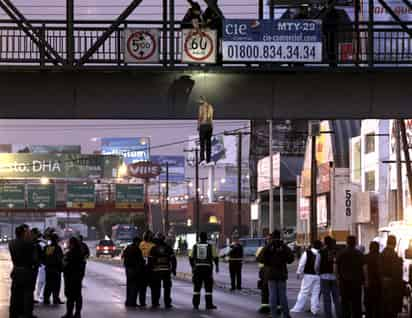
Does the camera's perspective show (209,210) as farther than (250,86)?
Yes

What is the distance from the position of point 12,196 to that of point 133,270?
216 feet

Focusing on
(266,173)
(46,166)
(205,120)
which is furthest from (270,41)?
(46,166)

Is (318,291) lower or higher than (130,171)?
lower

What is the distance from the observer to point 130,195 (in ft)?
311

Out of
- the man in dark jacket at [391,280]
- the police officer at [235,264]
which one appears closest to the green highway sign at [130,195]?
the police officer at [235,264]

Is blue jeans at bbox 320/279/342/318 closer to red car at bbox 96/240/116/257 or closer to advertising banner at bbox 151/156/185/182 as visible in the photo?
red car at bbox 96/240/116/257

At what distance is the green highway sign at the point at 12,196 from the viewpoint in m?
91.4

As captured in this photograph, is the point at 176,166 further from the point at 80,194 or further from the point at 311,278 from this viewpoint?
the point at 311,278

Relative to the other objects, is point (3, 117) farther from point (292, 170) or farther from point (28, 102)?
point (292, 170)

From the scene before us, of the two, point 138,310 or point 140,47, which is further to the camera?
point 138,310

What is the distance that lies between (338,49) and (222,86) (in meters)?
2.97

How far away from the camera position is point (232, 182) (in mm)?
167375

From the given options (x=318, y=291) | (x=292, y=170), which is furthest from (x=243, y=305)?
(x=292, y=170)

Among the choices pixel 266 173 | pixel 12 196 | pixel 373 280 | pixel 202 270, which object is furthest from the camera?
pixel 12 196
